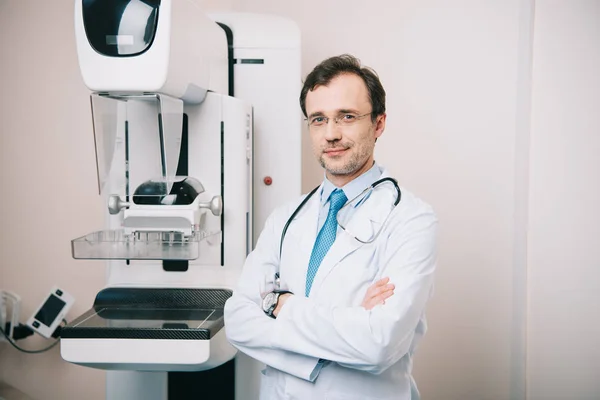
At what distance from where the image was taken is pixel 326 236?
153cm

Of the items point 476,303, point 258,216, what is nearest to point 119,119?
point 258,216

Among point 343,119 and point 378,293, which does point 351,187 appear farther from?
point 378,293

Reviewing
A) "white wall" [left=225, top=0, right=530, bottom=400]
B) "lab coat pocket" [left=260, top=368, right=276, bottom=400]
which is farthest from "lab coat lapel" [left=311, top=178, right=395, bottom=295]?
"white wall" [left=225, top=0, right=530, bottom=400]

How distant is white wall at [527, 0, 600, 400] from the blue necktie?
1008 mm

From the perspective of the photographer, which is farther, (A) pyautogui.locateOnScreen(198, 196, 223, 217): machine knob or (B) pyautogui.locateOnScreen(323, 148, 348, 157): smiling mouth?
(A) pyautogui.locateOnScreen(198, 196, 223, 217): machine knob

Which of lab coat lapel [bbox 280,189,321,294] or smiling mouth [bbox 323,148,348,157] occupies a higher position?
smiling mouth [bbox 323,148,348,157]

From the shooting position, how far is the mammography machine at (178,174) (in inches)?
55.7

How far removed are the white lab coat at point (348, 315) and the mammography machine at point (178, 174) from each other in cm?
14

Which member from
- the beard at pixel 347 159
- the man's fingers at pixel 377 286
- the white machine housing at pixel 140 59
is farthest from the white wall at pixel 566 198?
the white machine housing at pixel 140 59

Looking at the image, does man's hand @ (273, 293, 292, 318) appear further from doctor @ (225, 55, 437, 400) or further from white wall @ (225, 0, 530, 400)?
white wall @ (225, 0, 530, 400)

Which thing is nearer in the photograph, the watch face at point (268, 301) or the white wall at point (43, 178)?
the watch face at point (268, 301)

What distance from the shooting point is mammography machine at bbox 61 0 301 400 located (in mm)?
1414

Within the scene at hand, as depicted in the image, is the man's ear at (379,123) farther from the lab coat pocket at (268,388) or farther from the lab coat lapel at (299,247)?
the lab coat pocket at (268,388)

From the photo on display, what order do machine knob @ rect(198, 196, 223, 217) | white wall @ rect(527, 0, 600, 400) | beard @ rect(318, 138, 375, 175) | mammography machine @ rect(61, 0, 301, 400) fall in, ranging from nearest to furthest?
mammography machine @ rect(61, 0, 301, 400) → beard @ rect(318, 138, 375, 175) → machine knob @ rect(198, 196, 223, 217) → white wall @ rect(527, 0, 600, 400)
